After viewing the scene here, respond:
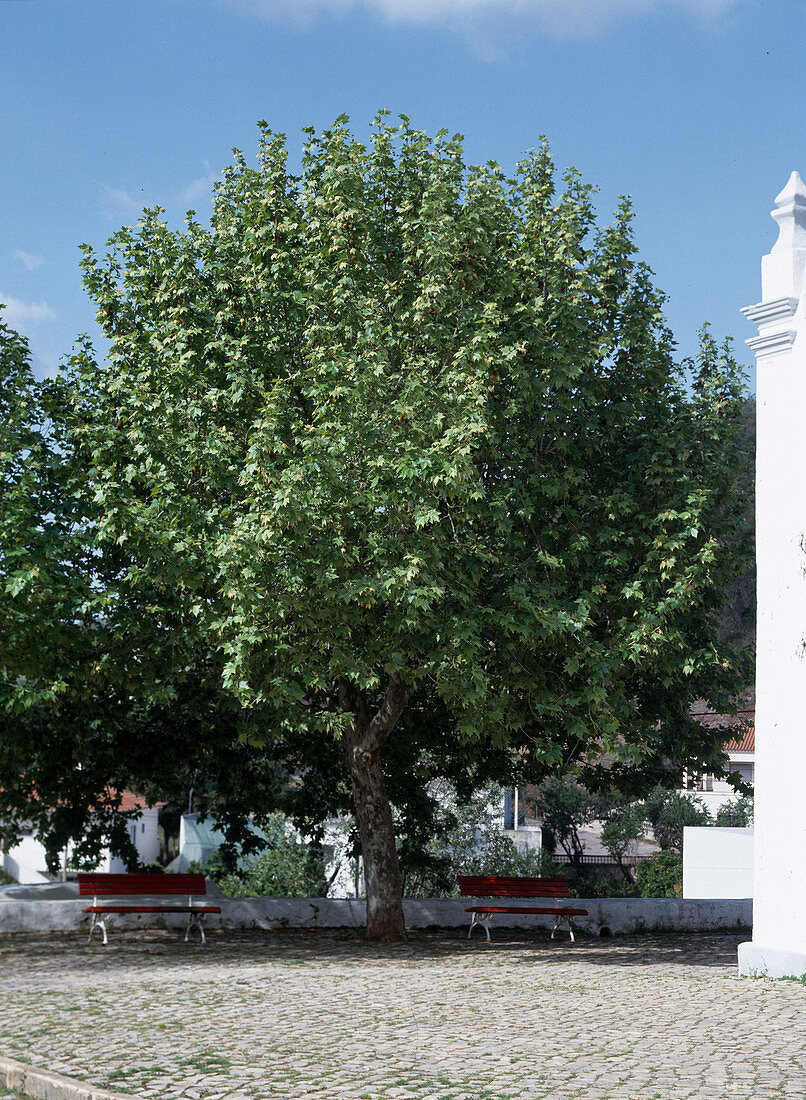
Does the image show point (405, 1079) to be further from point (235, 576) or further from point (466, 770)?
point (466, 770)

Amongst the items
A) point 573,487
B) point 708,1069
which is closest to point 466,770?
point 573,487

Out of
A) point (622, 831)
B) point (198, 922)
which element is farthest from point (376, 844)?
point (622, 831)

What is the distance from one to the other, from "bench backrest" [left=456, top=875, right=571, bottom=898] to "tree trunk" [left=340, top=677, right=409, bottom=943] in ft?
3.84

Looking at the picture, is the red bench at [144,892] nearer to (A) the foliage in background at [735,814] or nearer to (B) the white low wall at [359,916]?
(B) the white low wall at [359,916]

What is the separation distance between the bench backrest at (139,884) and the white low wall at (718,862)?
18.0m

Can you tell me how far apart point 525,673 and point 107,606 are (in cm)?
500

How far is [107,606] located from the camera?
529 inches

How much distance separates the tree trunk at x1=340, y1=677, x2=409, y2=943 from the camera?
48.9ft

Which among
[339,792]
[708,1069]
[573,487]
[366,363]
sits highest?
[366,363]

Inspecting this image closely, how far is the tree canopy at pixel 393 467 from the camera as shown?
12352mm

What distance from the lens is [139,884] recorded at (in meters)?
14.9

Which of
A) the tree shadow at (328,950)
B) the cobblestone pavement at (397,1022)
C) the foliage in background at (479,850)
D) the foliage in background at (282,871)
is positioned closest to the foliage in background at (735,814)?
the foliage in background at (479,850)

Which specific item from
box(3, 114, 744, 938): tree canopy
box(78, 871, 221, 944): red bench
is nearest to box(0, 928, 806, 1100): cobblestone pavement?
box(78, 871, 221, 944): red bench

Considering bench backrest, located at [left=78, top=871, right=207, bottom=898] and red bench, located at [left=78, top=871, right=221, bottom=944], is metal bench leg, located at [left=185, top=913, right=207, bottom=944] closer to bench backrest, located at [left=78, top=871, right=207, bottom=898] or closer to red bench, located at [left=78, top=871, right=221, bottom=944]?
red bench, located at [left=78, top=871, right=221, bottom=944]
